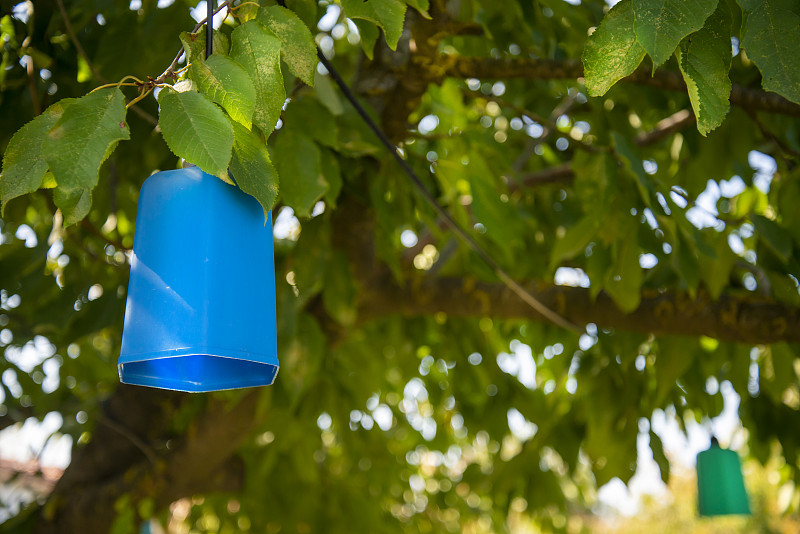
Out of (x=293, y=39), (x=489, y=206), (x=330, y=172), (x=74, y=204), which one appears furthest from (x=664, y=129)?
(x=74, y=204)

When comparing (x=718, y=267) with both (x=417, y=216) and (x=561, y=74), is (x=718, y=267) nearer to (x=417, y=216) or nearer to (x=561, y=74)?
(x=561, y=74)

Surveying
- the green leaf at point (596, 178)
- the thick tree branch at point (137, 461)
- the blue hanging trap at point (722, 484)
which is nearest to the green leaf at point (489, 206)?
the green leaf at point (596, 178)

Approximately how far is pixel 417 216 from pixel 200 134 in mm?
1593

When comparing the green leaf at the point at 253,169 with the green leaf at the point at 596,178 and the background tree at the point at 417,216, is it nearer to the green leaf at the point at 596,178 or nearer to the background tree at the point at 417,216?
the background tree at the point at 417,216

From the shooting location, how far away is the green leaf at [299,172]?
1.13m

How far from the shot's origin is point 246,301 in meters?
0.78

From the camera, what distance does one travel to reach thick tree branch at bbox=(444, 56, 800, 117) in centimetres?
149

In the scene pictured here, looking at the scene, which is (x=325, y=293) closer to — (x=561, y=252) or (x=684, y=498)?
(x=561, y=252)

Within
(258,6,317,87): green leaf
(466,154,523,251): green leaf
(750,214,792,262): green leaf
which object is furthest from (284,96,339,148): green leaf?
(750,214,792,262): green leaf

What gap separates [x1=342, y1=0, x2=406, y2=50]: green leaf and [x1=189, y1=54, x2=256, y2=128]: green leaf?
200 mm

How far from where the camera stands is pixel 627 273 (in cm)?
160

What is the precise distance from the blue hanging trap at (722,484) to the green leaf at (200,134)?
231cm

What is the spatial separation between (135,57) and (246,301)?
0.94 metres

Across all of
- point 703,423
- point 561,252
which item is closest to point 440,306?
point 561,252
